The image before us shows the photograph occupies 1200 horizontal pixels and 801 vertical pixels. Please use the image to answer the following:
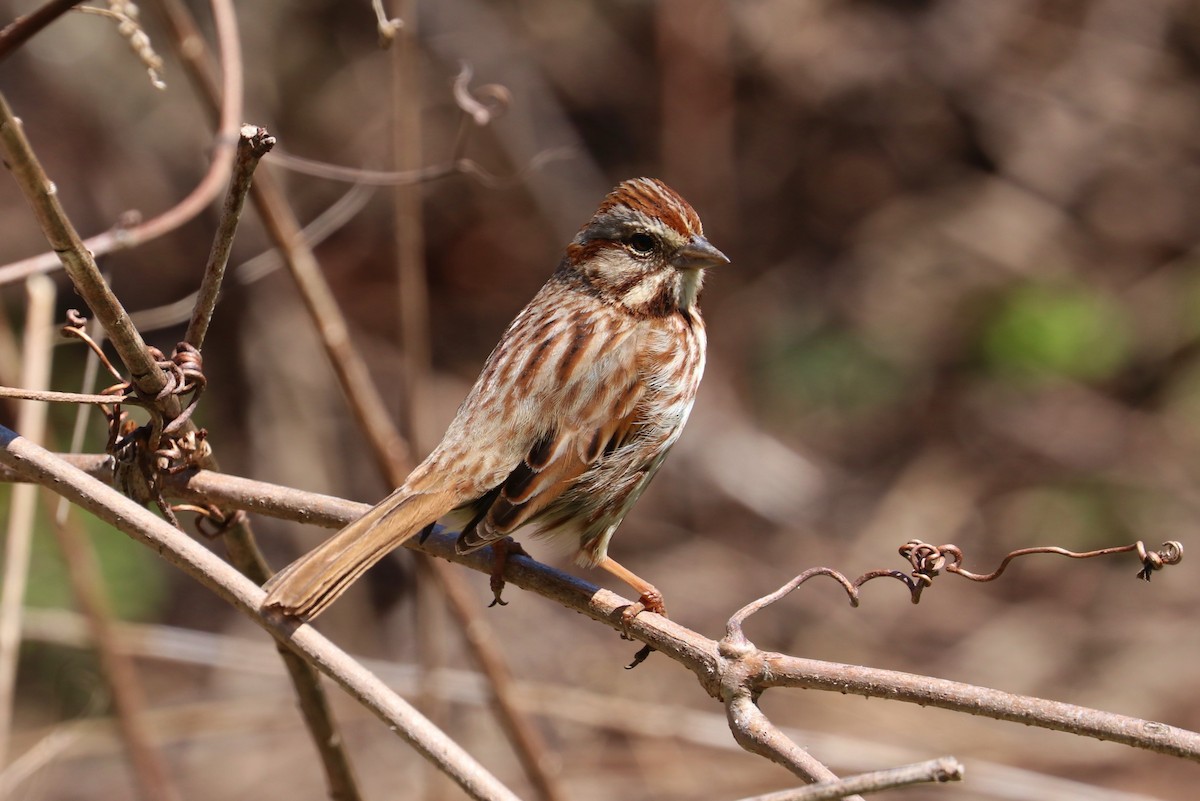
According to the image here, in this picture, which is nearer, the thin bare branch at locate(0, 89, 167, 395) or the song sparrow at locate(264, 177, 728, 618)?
the thin bare branch at locate(0, 89, 167, 395)

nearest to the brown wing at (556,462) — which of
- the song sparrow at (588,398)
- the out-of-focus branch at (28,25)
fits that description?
the song sparrow at (588,398)

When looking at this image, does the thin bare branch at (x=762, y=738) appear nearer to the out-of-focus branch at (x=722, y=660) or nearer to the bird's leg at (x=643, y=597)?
the out-of-focus branch at (x=722, y=660)

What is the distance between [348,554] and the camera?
2316 millimetres

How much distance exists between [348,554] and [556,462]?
0.72 metres

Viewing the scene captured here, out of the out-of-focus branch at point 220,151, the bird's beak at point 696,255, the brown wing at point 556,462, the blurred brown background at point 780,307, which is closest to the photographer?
the brown wing at point 556,462

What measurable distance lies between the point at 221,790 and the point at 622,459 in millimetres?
3827

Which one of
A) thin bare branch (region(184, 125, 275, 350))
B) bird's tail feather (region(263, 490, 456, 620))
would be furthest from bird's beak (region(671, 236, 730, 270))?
thin bare branch (region(184, 125, 275, 350))

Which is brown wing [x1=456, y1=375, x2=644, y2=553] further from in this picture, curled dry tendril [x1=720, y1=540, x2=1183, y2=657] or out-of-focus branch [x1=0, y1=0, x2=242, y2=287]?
out-of-focus branch [x1=0, y1=0, x2=242, y2=287]

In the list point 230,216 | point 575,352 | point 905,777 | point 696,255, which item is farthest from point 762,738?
point 696,255

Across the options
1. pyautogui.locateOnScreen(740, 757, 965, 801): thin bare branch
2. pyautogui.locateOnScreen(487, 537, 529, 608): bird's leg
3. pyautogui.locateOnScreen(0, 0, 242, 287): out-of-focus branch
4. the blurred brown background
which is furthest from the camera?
the blurred brown background

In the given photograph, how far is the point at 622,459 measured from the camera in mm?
3020

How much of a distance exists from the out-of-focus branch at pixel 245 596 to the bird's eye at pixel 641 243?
155 cm

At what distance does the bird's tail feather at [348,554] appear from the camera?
207 cm

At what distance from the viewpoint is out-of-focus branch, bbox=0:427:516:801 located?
1.90m
